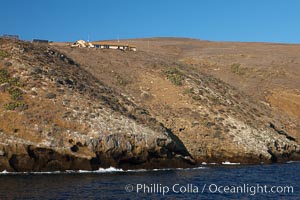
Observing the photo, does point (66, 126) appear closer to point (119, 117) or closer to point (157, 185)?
point (119, 117)

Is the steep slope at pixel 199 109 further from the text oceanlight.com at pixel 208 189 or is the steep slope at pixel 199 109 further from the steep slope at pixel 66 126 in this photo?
the text oceanlight.com at pixel 208 189

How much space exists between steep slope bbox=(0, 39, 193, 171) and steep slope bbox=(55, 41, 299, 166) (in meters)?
2.90

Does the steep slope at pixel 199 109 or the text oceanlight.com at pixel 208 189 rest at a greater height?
the steep slope at pixel 199 109

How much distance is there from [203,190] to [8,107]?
19.8m

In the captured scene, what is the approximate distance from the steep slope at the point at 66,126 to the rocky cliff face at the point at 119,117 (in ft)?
0.27

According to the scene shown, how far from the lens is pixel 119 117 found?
48.6m

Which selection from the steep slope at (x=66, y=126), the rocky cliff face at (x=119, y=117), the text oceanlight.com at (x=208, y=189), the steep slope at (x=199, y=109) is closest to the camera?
the text oceanlight.com at (x=208, y=189)

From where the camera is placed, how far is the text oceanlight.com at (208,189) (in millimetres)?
33625

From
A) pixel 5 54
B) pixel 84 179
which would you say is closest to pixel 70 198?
pixel 84 179

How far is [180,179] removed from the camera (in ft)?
129

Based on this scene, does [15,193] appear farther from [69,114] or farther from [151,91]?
[151,91]
